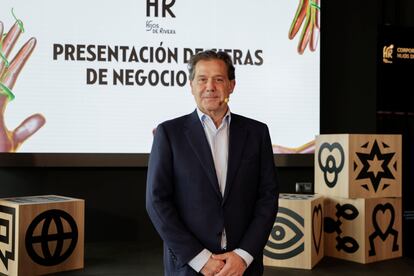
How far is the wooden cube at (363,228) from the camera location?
11.7ft

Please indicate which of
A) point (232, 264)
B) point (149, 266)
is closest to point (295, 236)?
point (149, 266)

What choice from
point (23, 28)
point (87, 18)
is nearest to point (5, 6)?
point (23, 28)

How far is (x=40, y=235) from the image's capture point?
3.14 meters

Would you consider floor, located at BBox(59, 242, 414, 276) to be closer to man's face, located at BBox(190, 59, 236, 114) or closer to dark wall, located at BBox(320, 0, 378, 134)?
dark wall, located at BBox(320, 0, 378, 134)

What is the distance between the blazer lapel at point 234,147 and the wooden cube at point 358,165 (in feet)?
6.85

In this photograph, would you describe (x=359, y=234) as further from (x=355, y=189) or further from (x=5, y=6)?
(x=5, y=6)

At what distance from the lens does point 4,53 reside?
379 centimetres

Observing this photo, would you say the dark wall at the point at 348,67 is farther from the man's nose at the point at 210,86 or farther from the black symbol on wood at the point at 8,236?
the man's nose at the point at 210,86

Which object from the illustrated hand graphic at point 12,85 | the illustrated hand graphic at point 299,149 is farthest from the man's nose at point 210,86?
the illustrated hand graphic at point 299,149

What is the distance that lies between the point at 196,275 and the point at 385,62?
3.64 meters

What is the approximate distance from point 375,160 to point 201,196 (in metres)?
2.44

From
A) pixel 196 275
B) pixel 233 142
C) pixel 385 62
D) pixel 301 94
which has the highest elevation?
pixel 385 62

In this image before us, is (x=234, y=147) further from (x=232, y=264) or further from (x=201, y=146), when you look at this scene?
(x=232, y=264)

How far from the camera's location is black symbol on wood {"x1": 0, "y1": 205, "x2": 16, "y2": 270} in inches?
121
